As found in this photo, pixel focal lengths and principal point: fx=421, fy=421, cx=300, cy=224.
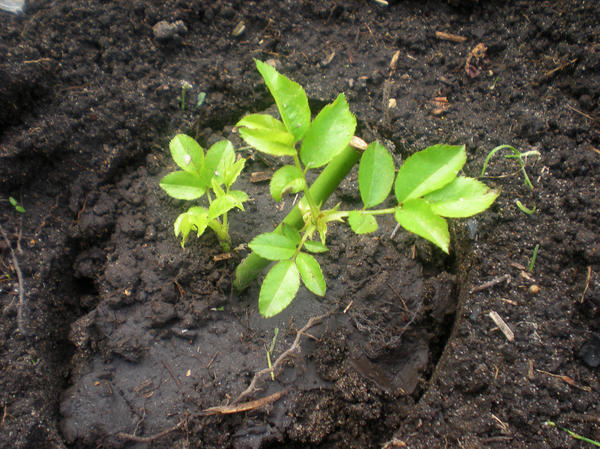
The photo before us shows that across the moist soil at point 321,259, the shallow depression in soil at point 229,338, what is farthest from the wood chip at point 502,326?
the shallow depression in soil at point 229,338

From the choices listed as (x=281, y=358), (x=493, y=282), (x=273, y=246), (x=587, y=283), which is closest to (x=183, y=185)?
(x=273, y=246)

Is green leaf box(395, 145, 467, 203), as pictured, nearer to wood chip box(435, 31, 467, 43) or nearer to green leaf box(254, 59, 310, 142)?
green leaf box(254, 59, 310, 142)

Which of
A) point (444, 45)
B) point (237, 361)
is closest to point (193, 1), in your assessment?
point (444, 45)

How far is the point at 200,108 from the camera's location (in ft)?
5.07

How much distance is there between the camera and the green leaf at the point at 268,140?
2.67ft

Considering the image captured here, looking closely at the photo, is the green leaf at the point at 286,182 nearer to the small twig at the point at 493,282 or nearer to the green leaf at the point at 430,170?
the green leaf at the point at 430,170

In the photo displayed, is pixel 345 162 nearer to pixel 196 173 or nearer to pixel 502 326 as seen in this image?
pixel 196 173

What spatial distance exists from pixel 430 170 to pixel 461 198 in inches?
3.1

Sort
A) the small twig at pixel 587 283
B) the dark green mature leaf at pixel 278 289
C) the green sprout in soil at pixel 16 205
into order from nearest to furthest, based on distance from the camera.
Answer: the dark green mature leaf at pixel 278 289 < the small twig at pixel 587 283 < the green sprout in soil at pixel 16 205

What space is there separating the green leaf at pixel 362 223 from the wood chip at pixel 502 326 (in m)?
0.55

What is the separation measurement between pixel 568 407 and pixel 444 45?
1264 millimetres

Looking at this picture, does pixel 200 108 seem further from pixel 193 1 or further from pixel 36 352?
pixel 36 352

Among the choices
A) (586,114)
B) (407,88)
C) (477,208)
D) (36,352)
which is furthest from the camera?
(407,88)

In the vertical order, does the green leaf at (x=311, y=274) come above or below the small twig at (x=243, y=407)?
above
